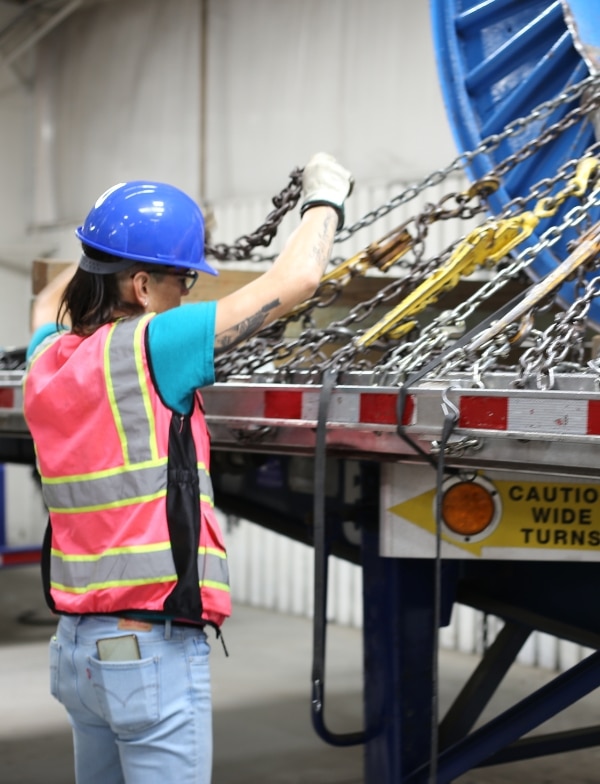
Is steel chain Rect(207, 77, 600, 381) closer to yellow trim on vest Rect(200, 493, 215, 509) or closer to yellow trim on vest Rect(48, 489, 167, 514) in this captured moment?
yellow trim on vest Rect(200, 493, 215, 509)

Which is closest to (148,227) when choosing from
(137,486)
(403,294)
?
(137,486)

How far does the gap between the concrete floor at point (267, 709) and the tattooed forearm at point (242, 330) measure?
2.54m

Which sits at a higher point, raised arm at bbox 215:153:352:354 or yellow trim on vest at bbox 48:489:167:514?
raised arm at bbox 215:153:352:354

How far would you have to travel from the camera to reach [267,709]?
5.23m

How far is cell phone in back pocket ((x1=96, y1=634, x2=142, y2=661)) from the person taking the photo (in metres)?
2.02

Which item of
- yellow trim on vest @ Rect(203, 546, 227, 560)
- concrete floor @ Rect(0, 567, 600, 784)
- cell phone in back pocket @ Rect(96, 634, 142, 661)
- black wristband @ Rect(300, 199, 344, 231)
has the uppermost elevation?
black wristband @ Rect(300, 199, 344, 231)

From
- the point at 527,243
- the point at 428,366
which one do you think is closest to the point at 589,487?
the point at 428,366

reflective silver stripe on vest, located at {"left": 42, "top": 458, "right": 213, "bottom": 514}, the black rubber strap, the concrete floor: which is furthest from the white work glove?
the concrete floor

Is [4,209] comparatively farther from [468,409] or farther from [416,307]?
[468,409]

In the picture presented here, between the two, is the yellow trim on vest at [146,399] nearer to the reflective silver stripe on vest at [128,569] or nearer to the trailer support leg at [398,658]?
the reflective silver stripe on vest at [128,569]

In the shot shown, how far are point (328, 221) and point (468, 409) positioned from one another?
0.47 m

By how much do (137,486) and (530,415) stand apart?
2.24ft

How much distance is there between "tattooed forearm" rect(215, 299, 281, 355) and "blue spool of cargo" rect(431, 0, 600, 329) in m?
1.36

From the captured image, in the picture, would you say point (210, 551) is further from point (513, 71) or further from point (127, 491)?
point (513, 71)
